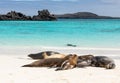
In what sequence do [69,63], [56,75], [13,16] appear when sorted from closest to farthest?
[56,75]
[69,63]
[13,16]

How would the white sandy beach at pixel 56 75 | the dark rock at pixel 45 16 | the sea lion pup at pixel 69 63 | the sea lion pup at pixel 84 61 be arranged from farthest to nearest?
the dark rock at pixel 45 16
the sea lion pup at pixel 84 61
the sea lion pup at pixel 69 63
the white sandy beach at pixel 56 75

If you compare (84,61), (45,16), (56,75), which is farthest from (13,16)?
(56,75)

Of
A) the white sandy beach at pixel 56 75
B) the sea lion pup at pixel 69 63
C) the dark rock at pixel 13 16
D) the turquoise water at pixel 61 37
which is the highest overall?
the sea lion pup at pixel 69 63

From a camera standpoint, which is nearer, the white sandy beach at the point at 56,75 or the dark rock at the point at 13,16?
the white sandy beach at the point at 56,75

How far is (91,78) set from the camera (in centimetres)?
905

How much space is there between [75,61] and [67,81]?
206 centimetres

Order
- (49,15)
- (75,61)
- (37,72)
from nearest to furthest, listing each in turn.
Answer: (37,72), (75,61), (49,15)

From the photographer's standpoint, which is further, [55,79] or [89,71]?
[89,71]

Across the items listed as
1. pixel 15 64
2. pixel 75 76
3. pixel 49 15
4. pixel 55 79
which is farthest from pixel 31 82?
pixel 49 15

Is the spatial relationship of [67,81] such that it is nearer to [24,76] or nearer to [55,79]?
[55,79]

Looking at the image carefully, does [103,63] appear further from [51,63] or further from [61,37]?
[61,37]

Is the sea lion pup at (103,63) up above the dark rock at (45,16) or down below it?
above

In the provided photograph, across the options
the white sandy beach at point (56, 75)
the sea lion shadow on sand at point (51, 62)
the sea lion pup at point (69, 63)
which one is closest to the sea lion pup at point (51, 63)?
the sea lion shadow on sand at point (51, 62)

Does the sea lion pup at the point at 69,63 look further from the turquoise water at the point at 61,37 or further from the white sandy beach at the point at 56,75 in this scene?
the turquoise water at the point at 61,37
